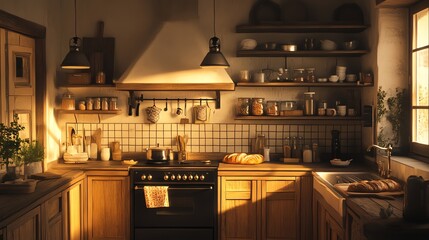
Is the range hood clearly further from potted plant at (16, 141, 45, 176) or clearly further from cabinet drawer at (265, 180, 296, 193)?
potted plant at (16, 141, 45, 176)

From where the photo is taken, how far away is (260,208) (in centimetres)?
538

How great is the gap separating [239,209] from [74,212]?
1583 millimetres

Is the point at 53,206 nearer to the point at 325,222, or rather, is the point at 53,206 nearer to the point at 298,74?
the point at 325,222

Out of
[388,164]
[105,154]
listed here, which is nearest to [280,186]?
[388,164]

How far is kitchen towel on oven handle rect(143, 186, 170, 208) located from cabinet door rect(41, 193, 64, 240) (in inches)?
33.7

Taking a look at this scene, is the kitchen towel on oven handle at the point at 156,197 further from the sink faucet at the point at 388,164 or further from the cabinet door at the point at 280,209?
the sink faucet at the point at 388,164

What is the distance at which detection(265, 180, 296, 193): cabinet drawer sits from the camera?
538 centimetres

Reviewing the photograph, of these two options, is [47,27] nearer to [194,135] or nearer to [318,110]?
[194,135]

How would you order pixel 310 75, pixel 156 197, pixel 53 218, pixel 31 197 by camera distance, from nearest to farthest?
pixel 31 197 → pixel 53 218 → pixel 156 197 → pixel 310 75

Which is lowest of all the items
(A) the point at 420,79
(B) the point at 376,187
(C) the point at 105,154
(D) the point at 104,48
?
(B) the point at 376,187

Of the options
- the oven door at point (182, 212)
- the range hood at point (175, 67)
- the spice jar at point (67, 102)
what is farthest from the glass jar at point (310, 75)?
the spice jar at point (67, 102)

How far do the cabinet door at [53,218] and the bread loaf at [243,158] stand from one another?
175 centimetres

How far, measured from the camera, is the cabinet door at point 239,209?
538 centimetres

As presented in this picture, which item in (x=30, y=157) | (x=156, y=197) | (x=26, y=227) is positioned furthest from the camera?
(x=156, y=197)
